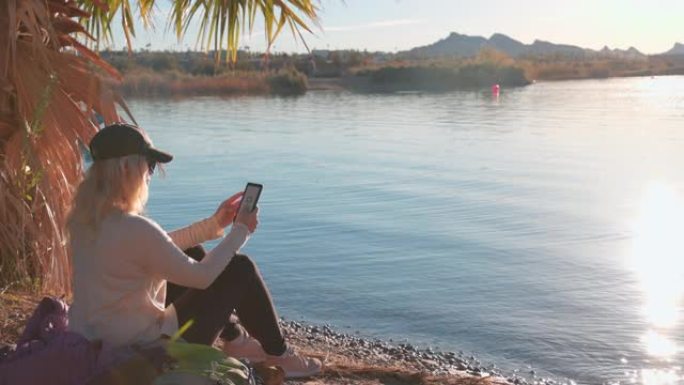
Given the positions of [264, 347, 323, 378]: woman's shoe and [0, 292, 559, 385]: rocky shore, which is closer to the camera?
[264, 347, 323, 378]: woman's shoe

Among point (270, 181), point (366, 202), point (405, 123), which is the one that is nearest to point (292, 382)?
point (366, 202)

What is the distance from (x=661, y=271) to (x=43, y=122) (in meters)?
5.78

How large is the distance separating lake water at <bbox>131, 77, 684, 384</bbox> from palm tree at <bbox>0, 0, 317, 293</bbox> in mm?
2415

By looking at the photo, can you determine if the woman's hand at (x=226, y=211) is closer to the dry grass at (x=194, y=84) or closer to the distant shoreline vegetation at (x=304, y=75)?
the distant shoreline vegetation at (x=304, y=75)

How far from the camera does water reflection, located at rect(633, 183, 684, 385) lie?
6.14 meters

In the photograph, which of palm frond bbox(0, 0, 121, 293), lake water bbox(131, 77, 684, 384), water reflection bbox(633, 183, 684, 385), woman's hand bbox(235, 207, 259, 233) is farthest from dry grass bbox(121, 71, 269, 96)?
woman's hand bbox(235, 207, 259, 233)

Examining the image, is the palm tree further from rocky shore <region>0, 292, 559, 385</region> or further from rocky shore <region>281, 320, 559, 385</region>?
rocky shore <region>281, 320, 559, 385</region>

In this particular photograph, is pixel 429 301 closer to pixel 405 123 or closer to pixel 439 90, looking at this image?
pixel 405 123

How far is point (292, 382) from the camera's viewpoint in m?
4.30

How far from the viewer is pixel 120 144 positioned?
3.15 meters

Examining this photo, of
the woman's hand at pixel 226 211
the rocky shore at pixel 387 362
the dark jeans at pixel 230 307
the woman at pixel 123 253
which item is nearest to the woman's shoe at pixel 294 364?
the dark jeans at pixel 230 307

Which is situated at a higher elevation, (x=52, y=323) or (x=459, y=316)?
(x=52, y=323)

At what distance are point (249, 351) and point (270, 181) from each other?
10171mm

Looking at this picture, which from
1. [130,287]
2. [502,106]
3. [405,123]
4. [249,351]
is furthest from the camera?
[502,106]
